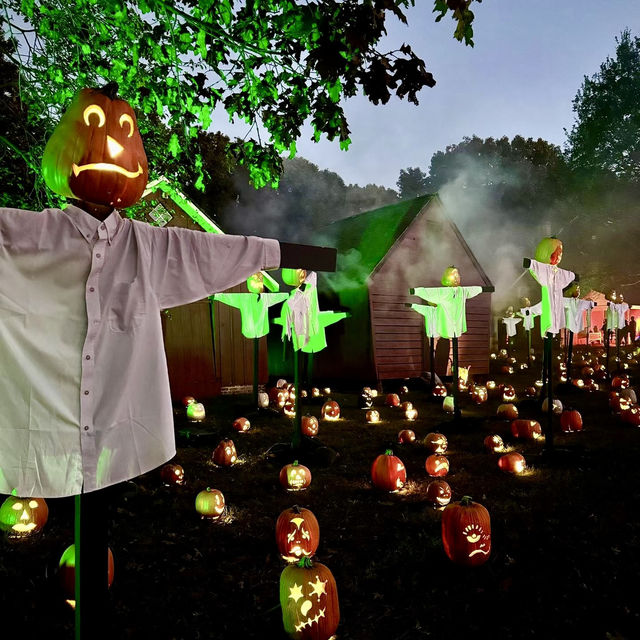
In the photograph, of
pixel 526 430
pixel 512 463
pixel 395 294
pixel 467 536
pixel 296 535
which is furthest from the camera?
pixel 395 294

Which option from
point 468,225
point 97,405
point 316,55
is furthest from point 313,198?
point 97,405

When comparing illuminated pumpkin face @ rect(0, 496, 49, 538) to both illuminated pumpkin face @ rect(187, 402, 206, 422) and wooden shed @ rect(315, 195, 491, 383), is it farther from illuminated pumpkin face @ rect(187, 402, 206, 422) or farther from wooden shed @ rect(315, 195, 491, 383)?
wooden shed @ rect(315, 195, 491, 383)

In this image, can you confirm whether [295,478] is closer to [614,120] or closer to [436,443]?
[436,443]

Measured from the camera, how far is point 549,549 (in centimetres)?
409

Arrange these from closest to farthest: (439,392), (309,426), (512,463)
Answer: (512,463), (309,426), (439,392)

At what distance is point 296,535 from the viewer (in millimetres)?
3887

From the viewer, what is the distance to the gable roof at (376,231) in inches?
632

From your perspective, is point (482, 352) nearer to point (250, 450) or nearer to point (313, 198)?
point (250, 450)

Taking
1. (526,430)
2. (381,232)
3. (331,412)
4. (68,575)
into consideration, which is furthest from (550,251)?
(381,232)

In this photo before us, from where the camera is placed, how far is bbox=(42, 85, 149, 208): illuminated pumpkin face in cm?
216

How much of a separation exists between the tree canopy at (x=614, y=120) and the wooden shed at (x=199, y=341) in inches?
1178

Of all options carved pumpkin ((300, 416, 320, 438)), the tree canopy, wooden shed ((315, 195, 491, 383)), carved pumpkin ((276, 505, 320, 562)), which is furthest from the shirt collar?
the tree canopy

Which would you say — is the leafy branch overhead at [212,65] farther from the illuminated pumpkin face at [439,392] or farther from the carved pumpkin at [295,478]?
the illuminated pumpkin face at [439,392]

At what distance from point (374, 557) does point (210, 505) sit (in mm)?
1874
